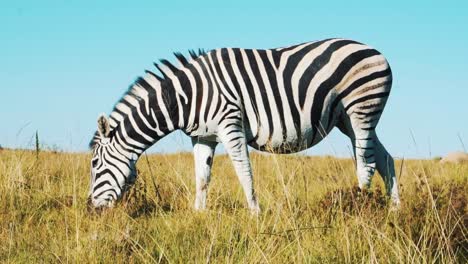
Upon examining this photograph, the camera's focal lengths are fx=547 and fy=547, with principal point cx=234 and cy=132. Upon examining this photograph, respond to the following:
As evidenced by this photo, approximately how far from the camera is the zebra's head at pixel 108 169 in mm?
6870

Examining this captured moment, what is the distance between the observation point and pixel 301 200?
6.35 meters

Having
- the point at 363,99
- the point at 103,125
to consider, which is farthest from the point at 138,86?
the point at 363,99

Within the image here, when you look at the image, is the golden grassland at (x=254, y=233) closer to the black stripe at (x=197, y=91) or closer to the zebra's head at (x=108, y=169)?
the zebra's head at (x=108, y=169)

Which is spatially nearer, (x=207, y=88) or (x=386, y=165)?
(x=207, y=88)

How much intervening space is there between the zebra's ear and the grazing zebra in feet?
0.04

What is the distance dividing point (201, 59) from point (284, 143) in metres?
1.56

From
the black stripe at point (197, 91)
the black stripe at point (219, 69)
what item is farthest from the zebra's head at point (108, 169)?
the black stripe at point (219, 69)

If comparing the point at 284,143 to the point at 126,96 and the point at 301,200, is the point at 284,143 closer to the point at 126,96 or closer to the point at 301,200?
the point at 301,200

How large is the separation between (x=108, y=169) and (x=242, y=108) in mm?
1863

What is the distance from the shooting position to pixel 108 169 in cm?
693

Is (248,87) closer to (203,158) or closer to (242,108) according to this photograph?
(242,108)

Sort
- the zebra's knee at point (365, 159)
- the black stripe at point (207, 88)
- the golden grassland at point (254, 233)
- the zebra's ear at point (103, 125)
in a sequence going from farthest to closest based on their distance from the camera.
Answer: the zebra's knee at point (365, 159) < the zebra's ear at point (103, 125) < the black stripe at point (207, 88) < the golden grassland at point (254, 233)

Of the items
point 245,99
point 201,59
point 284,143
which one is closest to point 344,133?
point 284,143

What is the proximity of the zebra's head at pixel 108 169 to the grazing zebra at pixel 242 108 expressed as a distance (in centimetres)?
1
